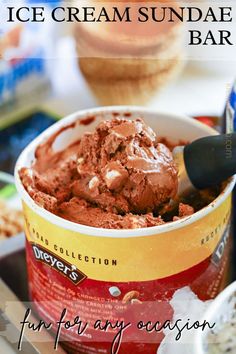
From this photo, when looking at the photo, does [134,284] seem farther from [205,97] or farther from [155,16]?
[205,97]

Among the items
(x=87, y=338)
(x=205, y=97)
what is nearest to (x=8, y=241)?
(x=87, y=338)

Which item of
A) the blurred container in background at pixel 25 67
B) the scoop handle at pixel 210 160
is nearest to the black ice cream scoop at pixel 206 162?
the scoop handle at pixel 210 160

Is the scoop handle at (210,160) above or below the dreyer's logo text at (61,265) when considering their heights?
above

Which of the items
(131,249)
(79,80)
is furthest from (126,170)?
(79,80)

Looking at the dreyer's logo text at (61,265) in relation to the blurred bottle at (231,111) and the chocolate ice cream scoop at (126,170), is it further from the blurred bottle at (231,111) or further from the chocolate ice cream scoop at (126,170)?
the blurred bottle at (231,111)

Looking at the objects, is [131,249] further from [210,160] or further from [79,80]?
[79,80]

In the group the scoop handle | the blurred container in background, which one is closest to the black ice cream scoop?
the scoop handle

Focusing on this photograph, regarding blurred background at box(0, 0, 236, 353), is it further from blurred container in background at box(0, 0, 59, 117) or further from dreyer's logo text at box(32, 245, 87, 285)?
dreyer's logo text at box(32, 245, 87, 285)
